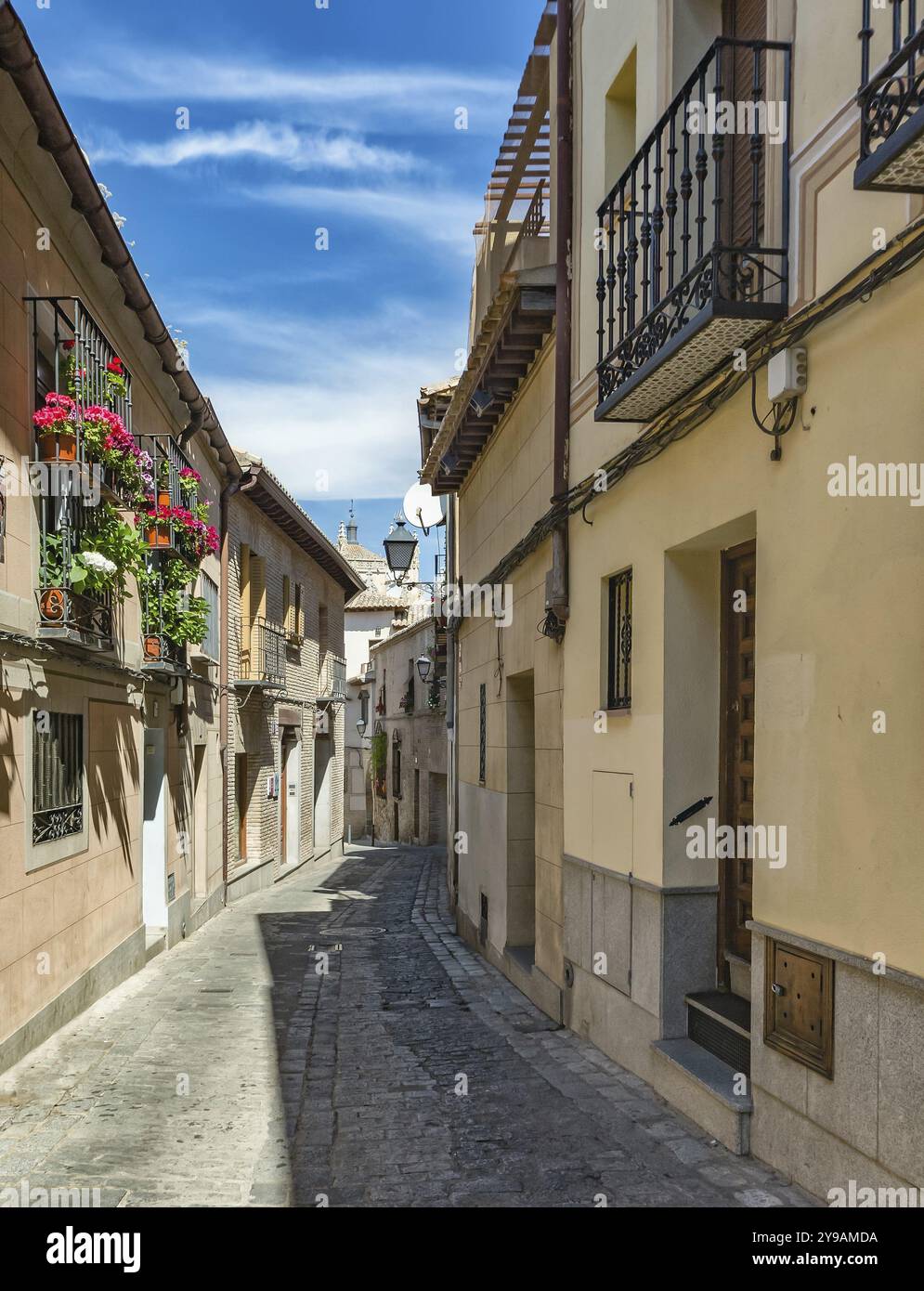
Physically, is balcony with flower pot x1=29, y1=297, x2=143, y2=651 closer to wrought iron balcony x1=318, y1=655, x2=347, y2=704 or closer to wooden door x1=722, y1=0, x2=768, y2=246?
wooden door x1=722, y1=0, x2=768, y2=246

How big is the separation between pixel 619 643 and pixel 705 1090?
9.43ft

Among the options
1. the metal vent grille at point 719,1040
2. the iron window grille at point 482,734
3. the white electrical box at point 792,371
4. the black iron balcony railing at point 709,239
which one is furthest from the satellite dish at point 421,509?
the white electrical box at point 792,371

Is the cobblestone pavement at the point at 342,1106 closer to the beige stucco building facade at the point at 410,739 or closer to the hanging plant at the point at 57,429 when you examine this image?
the hanging plant at the point at 57,429

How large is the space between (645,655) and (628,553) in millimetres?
744

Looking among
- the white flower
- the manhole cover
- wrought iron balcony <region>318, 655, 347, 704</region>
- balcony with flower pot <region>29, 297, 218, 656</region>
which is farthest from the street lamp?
the white flower

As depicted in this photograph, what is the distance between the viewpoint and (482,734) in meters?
12.5

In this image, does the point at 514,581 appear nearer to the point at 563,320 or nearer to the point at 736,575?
the point at 563,320

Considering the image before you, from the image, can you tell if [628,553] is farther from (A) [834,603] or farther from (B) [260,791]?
(B) [260,791]

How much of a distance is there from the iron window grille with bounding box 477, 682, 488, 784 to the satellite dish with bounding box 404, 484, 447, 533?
5.31 m

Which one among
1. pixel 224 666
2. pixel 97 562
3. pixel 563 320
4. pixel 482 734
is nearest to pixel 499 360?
pixel 563 320

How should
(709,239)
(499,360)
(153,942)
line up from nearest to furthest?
(709,239) < (499,360) < (153,942)

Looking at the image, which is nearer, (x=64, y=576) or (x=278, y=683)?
(x=64, y=576)

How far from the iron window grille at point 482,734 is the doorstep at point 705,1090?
6378 mm
